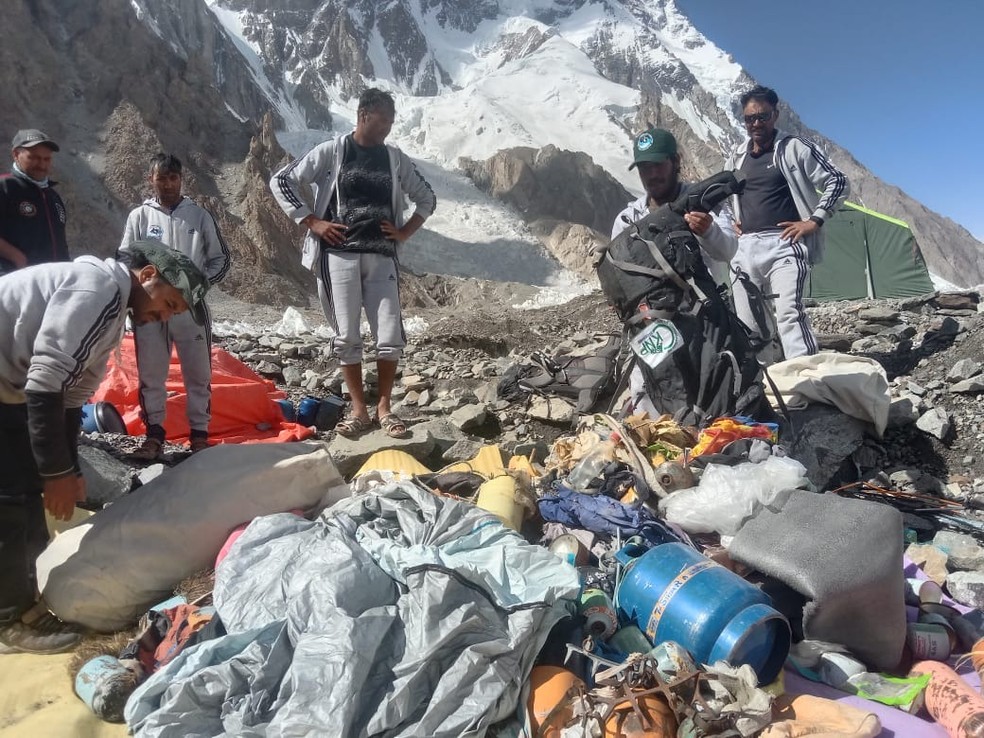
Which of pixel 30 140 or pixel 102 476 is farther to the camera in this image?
pixel 30 140

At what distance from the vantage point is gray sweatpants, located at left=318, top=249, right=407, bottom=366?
3.88 metres

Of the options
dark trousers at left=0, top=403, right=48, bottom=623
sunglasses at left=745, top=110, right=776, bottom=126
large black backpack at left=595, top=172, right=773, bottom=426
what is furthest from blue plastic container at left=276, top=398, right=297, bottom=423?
sunglasses at left=745, top=110, right=776, bottom=126

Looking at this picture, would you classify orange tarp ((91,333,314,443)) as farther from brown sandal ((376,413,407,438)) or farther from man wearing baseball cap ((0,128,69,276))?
man wearing baseball cap ((0,128,69,276))

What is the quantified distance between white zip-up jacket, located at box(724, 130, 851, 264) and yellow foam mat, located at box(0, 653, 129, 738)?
4019 mm

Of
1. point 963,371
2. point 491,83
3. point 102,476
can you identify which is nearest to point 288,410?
point 102,476

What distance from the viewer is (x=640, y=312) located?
3.57 meters

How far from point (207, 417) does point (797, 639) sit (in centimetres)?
313

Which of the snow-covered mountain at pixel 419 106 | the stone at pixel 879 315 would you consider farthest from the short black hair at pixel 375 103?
the snow-covered mountain at pixel 419 106

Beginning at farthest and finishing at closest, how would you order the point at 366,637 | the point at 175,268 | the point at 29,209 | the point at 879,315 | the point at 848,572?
the point at 879,315 → the point at 29,209 → the point at 175,268 → the point at 848,572 → the point at 366,637

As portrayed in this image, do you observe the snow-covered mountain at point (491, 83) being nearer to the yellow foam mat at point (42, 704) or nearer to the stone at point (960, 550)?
the stone at point (960, 550)

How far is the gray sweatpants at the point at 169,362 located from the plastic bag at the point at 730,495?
2554 millimetres

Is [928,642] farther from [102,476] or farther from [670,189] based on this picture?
[102,476]

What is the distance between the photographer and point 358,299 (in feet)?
12.9

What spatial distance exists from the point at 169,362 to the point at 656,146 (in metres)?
2.91
